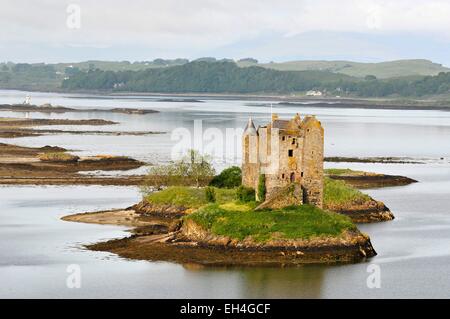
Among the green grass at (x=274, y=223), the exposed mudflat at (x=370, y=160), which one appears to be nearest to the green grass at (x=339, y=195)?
the green grass at (x=274, y=223)

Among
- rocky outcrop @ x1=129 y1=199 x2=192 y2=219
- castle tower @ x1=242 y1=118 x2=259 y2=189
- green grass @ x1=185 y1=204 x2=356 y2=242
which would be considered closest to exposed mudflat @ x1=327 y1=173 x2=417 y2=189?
rocky outcrop @ x1=129 y1=199 x2=192 y2=219

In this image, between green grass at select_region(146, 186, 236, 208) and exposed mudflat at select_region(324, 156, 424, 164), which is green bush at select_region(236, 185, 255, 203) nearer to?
green grass at select_region(146, 186, 236, 208)

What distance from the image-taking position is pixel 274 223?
66375mm

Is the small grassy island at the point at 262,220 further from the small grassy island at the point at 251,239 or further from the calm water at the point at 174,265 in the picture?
the calm water at the point at 174,265

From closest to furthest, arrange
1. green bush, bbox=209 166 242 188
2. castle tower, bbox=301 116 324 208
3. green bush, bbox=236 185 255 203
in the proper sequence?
castle tower, bbox=301 116 324 208 < green bush, bbox=236 185 255 203 < green bush, bbox=209 166 242 188

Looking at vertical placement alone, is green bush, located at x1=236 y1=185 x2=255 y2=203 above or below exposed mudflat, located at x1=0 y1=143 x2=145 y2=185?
above

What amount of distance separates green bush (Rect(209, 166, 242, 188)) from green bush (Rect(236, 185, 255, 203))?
9989 millimetres

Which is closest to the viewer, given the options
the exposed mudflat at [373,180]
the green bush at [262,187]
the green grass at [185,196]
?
the green bush at [262,187]

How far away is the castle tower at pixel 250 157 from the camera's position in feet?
241

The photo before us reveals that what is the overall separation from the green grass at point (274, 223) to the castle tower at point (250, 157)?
5.25 metres

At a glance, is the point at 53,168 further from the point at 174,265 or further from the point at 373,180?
the point at 174,265

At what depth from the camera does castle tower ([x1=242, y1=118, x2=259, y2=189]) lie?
73.6m

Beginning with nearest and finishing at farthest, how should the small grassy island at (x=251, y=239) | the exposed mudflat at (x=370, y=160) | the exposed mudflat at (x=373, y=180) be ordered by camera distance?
1. the small grassy island at (x=251, y=239)
2. the exposed mudflat at (x=373, y=180)
3. the exposed mudflat at (x=370, y=160)
